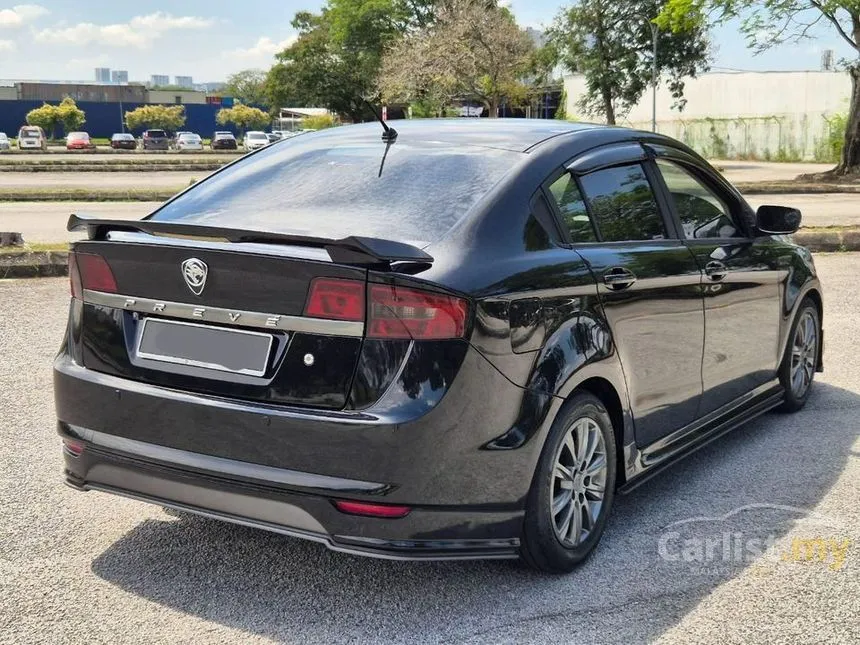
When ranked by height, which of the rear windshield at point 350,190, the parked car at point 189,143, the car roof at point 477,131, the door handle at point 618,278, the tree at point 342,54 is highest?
the tree at point 342,54

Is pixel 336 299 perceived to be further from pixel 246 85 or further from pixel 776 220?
pixel 246 85

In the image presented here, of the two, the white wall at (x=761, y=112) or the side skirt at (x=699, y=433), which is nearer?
the side skirt at (x=699, y=433)

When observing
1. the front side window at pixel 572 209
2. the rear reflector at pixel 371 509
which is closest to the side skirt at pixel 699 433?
the front side window at pixel 572 209

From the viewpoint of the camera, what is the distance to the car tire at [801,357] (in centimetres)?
555

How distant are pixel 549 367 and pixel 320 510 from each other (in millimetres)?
903

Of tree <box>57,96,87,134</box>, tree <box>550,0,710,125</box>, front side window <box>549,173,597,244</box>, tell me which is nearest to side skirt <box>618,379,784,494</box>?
front side window <box>549,173,597,244</box>

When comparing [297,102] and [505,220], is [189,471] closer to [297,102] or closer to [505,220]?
[505,220]

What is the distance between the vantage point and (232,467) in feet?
10.5

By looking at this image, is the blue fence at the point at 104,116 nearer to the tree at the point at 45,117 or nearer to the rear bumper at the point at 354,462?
the tree at the point at 45,117

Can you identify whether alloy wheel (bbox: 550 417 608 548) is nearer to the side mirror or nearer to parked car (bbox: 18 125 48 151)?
the side mirror

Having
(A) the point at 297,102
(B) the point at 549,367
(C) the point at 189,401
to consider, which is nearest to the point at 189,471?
(C) the point at 189,401

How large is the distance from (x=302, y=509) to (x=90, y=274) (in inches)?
46.8

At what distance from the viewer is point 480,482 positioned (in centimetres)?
321

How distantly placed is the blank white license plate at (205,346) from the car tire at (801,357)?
338cm
